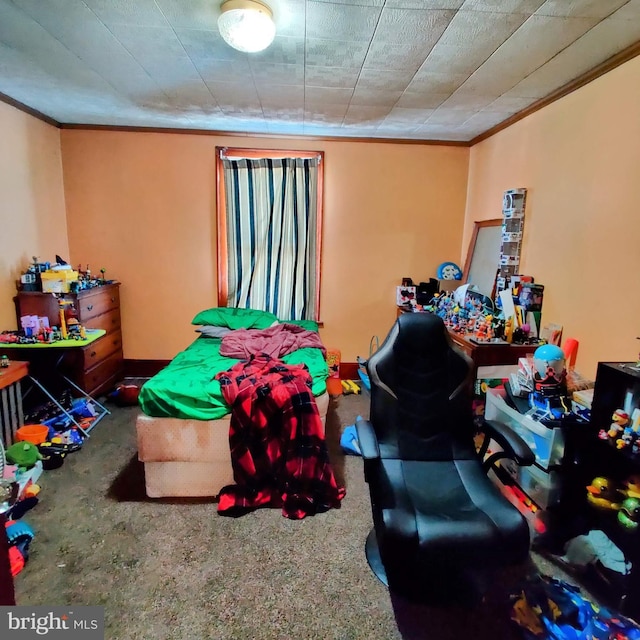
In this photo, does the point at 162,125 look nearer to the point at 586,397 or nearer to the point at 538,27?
the point at 538,27

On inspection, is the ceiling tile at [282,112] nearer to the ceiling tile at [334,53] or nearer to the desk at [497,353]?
the ceiling tile at [334,53]

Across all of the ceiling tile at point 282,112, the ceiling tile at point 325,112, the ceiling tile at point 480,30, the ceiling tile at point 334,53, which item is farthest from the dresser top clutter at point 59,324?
the ceiling tile at point 480,30

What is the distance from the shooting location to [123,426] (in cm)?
329

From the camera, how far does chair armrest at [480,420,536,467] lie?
173 centimetres

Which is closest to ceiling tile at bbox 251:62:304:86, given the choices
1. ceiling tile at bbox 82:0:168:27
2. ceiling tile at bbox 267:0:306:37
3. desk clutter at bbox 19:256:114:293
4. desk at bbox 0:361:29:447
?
ceiling tile at bbox 267:0:306:37

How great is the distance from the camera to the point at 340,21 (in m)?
1.93

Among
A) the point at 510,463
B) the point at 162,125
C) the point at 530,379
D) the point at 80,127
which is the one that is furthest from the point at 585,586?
the point at 80,127

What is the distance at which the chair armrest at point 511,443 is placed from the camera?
1.73m

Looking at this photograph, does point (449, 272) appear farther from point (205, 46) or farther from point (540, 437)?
point (205, 46)

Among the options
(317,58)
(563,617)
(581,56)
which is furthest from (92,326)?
(581,56)

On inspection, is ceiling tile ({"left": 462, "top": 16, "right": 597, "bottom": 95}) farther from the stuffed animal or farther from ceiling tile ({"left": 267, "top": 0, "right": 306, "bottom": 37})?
the stuffed animal

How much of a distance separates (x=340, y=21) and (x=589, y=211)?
69.7 inches

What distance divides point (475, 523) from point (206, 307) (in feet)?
11.2

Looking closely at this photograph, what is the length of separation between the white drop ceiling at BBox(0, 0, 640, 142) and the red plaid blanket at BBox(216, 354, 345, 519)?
192cm
